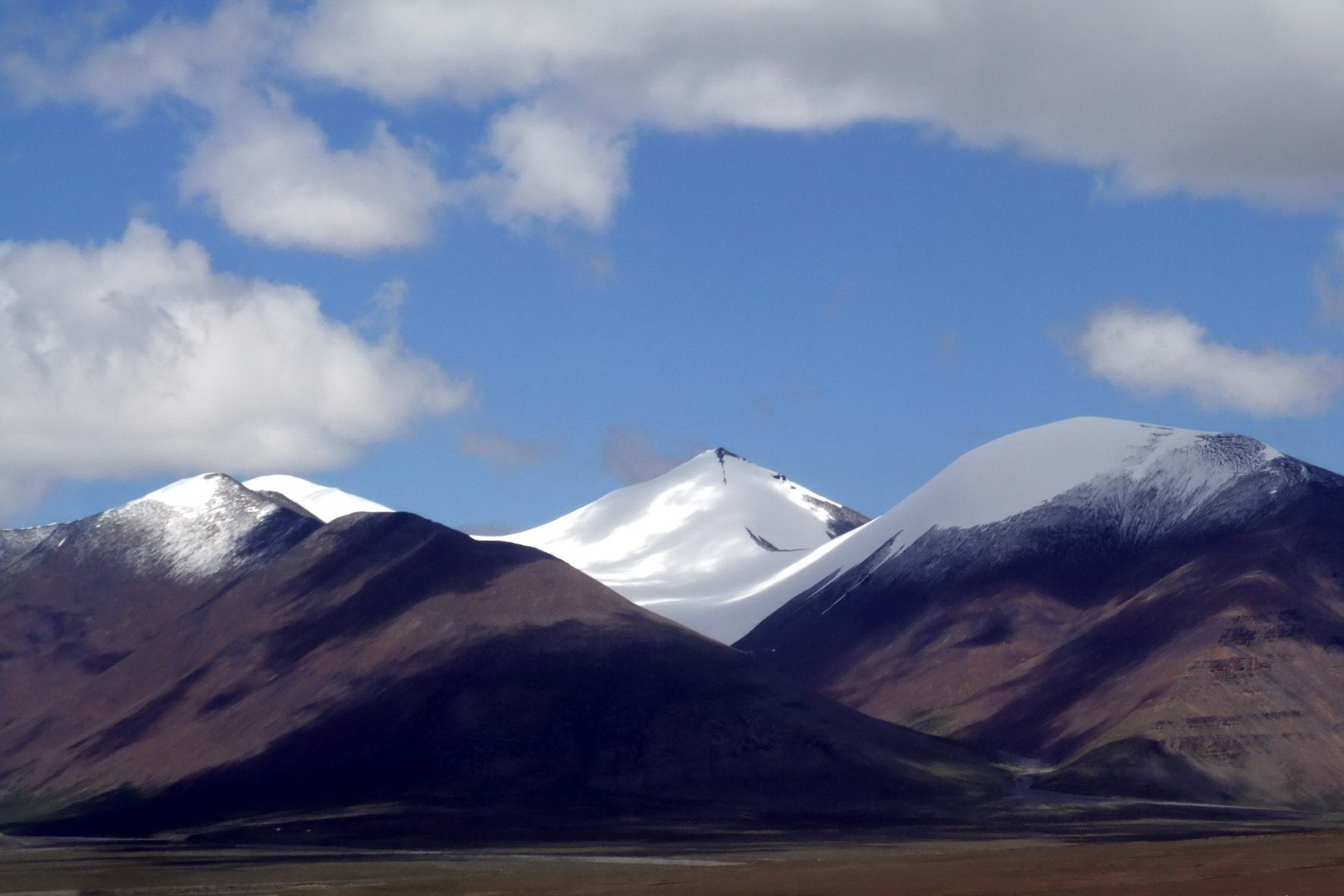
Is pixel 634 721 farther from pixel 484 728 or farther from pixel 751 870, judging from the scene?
pixel 751 870

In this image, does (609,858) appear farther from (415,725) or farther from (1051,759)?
(1051,759)

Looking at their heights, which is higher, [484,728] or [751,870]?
[484,728]

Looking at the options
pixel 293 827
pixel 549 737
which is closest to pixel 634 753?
pixel 549 737

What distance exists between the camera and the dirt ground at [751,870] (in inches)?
3118

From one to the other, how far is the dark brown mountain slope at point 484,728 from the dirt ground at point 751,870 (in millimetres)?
36861

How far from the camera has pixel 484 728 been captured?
164 meters

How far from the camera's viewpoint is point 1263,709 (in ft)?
549

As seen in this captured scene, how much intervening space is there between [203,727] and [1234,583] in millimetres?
106447

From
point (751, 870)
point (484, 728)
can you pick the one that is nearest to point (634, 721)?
point (484, 728)

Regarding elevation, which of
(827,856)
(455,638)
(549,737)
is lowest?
(827,856)

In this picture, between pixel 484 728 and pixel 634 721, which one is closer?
pixel 634 721

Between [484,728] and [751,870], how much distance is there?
240 ft

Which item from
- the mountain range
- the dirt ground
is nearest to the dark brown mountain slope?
the mountain range

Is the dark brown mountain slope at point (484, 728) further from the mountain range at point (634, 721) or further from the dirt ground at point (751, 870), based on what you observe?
the dirt ground at point (751, 870)
